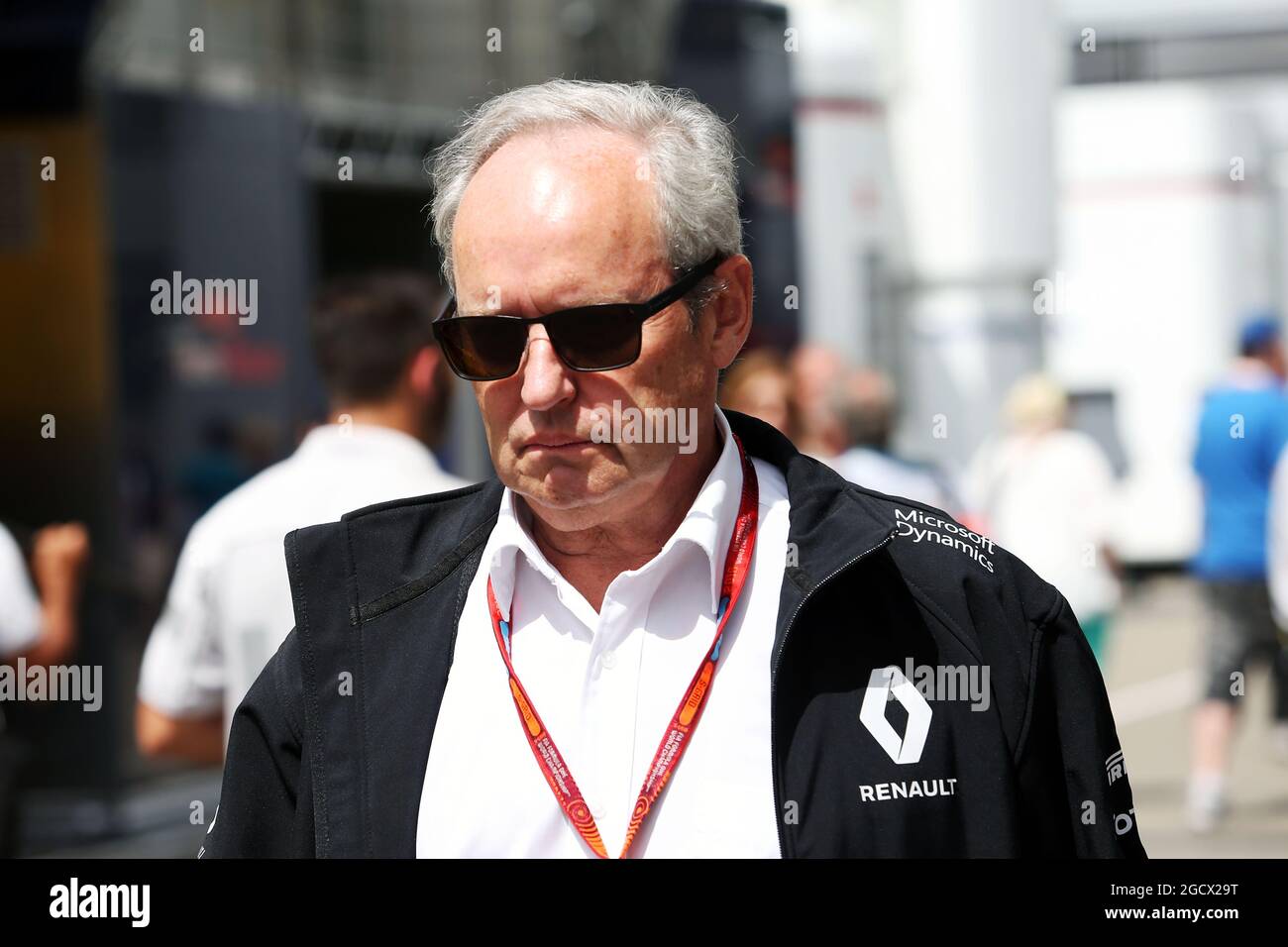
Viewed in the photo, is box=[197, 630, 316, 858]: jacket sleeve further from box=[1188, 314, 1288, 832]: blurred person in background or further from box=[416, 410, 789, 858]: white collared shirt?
box=[1188, 314, 1288, 832]: blurred person in background

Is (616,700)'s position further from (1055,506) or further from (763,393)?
(1055,506)

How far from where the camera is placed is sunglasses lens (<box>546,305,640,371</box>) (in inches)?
82.2

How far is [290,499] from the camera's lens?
365 cm

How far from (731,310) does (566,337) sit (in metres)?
0.30

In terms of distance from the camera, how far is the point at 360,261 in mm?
10242

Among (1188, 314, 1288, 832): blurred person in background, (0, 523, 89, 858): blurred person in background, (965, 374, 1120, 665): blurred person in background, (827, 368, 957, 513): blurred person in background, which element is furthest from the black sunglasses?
(1188, 314, 1288, 832): blurred person in background

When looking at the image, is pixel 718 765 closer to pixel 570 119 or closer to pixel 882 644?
pixel 882 644

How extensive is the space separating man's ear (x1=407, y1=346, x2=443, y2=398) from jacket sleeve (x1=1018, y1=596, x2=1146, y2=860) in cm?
210

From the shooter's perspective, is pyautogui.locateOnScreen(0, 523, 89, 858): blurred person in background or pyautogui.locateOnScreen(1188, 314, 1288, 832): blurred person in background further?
pyautogui.locateOnScreen(1188, 314, 1288, 832): blurred person in background

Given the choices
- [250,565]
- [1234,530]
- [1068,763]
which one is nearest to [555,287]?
[1068,763]

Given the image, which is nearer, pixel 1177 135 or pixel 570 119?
pixel 570 119

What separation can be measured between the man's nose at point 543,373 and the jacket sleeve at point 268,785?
0.43 metres
